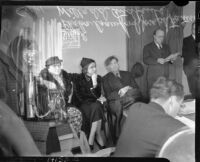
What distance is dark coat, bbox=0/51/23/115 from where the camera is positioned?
4.24 feet

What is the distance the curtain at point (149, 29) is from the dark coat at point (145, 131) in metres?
0.10

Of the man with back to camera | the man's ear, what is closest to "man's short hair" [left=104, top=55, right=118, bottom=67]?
the man with back to camera

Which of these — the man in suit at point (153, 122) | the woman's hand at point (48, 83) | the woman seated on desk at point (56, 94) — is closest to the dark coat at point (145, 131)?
the man in suit at point (153, 122)

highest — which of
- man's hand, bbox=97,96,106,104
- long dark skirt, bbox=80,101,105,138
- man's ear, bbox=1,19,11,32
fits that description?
man's ear, bbox=1,19,11,32

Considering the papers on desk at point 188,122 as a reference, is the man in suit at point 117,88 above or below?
above

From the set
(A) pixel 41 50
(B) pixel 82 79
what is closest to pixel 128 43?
(B) pixel 82 79

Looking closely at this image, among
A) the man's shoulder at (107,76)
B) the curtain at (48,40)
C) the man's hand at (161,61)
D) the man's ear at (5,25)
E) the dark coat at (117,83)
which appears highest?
the man's ear at (5,25)

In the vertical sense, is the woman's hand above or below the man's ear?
below

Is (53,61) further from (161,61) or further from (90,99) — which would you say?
(161,61)

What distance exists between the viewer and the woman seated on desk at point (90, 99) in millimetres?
1283

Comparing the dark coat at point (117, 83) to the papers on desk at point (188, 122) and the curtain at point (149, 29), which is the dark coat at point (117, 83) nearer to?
the curtain at point (149, 29)

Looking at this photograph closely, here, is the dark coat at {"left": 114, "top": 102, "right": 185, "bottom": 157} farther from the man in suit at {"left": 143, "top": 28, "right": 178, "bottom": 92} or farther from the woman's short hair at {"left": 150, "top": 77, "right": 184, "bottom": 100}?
the man in suit at {"left": 143, "top": 28, "right": 178, "bottom": 92}

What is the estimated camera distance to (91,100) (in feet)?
4.27

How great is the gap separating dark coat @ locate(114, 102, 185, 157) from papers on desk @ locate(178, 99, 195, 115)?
5 centimetres
